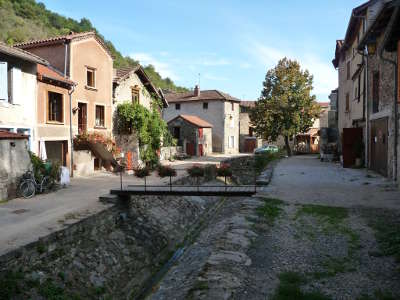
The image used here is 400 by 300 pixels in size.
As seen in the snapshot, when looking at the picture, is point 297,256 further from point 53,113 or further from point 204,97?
point 204,97

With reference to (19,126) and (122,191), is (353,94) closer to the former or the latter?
(122,191)

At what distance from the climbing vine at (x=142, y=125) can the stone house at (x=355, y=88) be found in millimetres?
11778

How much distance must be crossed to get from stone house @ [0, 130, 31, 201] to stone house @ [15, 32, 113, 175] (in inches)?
229

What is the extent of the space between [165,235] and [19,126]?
Answer: 779 cm

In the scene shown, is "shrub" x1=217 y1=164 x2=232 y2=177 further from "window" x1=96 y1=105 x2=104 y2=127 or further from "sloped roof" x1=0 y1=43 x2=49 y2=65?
"window" x1=96 y1=105 x2=104 y2=127

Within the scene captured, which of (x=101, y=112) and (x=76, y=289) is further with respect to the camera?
(x=101, y=112)

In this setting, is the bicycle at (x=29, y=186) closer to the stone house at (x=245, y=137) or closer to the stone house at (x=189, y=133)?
the stone house at (x=189, y=133)

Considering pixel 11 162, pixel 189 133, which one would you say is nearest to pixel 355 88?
pixel 11 162

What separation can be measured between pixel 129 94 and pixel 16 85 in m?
9.60

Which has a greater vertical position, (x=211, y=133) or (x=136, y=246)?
(x=211, y=133)

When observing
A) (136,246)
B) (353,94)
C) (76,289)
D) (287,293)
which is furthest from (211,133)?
(287,293)

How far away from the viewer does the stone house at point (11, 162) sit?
11703mm

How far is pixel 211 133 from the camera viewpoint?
43.0 metres

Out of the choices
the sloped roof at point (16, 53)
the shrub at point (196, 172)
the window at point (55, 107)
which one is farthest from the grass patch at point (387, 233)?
the window at point (55, 107)
